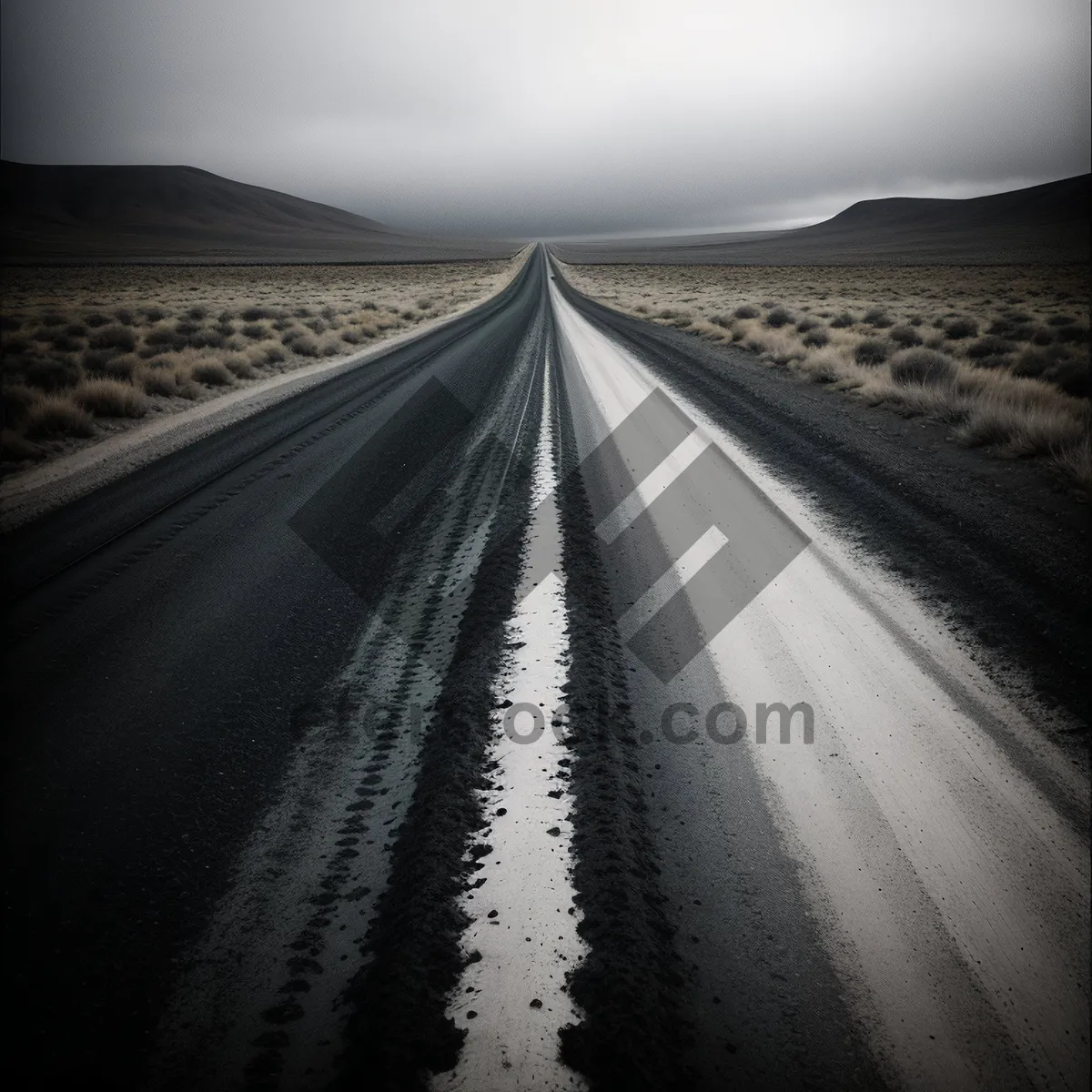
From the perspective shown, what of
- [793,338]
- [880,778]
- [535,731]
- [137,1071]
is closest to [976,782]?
[880,778]

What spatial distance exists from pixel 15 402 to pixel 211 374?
3.88 meters

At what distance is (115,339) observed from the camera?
579 inches

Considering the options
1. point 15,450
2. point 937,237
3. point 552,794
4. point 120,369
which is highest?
point 937,237

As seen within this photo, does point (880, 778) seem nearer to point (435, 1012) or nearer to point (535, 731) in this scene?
point (535, 731)

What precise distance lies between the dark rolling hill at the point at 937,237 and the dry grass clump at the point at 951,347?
3872 cm

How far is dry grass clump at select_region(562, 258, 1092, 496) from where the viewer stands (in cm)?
685

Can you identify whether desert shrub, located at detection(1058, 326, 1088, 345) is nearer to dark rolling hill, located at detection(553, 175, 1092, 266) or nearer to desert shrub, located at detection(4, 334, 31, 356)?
desert shrub, located at detection(4, 334, 31, 356)

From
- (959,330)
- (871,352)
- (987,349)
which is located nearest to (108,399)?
(871,352)

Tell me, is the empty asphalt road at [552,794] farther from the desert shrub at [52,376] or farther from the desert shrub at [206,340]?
the desert shrub at [206,340]

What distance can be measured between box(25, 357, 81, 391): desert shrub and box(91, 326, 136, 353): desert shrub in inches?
175

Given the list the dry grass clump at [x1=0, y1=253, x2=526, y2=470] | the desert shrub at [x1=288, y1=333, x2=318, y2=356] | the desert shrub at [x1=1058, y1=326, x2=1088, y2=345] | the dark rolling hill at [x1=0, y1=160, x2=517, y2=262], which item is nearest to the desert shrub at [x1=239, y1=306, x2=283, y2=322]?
the dry grass clump at [x1=0, y1=253, x2=526, y2=470]

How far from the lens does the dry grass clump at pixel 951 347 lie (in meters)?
6.85

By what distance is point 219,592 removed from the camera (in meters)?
4.24

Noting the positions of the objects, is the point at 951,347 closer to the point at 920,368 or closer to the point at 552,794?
the point at 920,368
